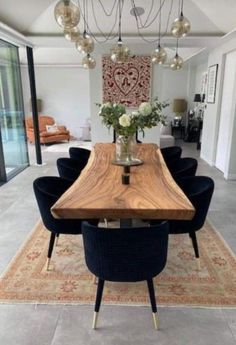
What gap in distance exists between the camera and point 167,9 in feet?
14.9

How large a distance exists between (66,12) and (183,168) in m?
1.99

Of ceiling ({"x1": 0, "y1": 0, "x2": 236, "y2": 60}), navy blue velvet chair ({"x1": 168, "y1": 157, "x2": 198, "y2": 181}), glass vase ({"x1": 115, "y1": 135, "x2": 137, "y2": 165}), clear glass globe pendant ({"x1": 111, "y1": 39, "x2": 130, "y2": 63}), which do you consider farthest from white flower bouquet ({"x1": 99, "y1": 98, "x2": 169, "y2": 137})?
ceiling ({"x1": 0, "y1": 0, "x2": 236, "y2": 60})

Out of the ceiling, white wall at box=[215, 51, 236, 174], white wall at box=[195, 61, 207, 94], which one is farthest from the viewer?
white wall at box=[195, 61, 207, 94]

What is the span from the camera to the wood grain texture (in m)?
1.79

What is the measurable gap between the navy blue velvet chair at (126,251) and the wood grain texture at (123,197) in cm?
15

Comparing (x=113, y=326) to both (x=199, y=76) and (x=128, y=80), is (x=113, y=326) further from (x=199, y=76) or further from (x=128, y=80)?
(x=199, y=76)

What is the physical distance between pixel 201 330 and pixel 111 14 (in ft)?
15.7

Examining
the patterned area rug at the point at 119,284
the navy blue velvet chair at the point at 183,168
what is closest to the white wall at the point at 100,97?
the navy blue velvet chair at the point at 183,168

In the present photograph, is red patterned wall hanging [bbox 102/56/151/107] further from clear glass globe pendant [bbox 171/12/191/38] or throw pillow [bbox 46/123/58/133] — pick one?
throw pillow [bbox 46/123/58/133]

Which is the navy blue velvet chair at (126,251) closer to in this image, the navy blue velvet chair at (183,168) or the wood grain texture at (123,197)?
the wood grain texture at (123,197)

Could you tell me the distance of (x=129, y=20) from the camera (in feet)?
15.9

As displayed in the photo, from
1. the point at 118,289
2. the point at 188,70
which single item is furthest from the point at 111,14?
the point at 188,70

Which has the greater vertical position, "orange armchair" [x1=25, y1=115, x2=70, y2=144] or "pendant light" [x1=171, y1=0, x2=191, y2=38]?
"pendant light" [x1=171, y1=0, x2=191, y2=38]

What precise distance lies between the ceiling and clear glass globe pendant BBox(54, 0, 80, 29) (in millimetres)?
2271
